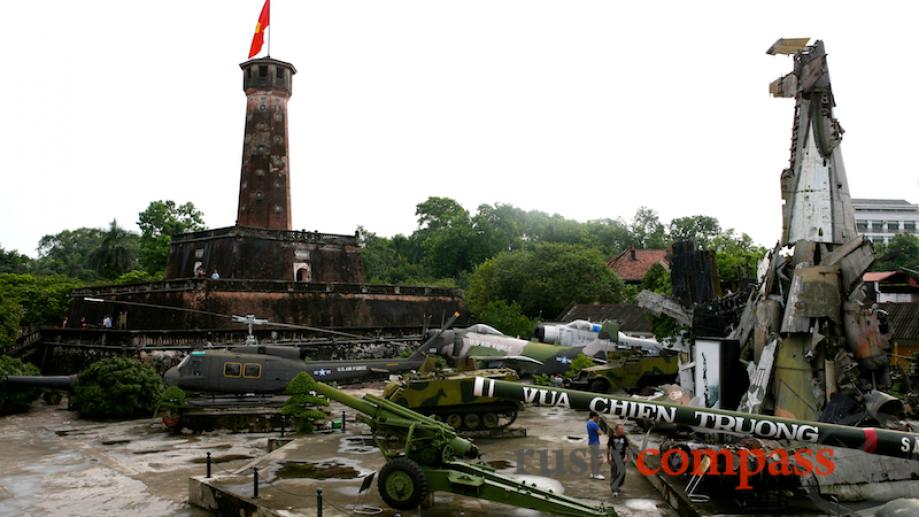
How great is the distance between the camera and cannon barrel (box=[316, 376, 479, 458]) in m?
12.7

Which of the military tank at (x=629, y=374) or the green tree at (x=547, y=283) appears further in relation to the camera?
the green tree at (x=547, y=283)

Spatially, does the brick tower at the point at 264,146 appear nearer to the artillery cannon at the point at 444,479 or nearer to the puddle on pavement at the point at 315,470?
the puddle on pavement at the point at 315,470

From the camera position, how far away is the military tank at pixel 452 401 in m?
19.1

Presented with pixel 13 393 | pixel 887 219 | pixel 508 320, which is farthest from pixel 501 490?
pixel 887 219

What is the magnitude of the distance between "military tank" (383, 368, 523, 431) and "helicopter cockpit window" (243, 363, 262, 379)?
611 centimetres

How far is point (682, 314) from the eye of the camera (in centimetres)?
2341

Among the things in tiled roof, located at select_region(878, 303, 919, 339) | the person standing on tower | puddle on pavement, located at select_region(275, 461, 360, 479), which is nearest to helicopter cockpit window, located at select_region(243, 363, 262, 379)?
puddle on pavement, located at select_region(275, 461, 360, 479)

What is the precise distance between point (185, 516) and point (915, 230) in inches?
4151

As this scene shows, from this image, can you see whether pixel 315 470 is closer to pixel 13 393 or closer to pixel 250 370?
pixel 250 370

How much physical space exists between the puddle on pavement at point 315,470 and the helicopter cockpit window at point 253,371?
7843 millimetres

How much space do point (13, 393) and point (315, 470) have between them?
16996 millimetres

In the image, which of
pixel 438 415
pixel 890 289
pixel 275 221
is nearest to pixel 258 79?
pixel 275 221

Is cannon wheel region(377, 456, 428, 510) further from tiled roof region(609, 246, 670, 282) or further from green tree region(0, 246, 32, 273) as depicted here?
green tree region(0, 246, 32, 273)

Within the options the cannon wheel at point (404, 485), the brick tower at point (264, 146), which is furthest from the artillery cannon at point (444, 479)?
the brick tower at point (264, 146)
